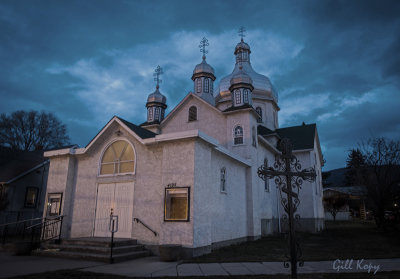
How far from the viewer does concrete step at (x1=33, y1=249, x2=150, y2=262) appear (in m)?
10.0

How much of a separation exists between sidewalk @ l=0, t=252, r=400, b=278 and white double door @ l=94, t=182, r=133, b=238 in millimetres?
2877

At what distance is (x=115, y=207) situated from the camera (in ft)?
44.0

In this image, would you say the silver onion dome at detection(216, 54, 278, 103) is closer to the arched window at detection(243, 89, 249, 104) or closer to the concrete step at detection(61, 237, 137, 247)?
the arched window at detection(243, 89, 249, 104)

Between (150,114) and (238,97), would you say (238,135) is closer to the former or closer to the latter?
(238,97)

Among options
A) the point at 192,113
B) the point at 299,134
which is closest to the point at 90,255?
the point at 192,113

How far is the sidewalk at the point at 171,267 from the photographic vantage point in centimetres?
807

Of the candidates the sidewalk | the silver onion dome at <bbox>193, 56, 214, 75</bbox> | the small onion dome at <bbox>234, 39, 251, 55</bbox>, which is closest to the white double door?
the sidewalk

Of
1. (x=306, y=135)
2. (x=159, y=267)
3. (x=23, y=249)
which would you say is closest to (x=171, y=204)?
(x=159, y=267)

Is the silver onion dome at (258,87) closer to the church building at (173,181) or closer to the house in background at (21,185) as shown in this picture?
the church building at (173,181)

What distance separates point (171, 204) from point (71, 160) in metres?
6.67

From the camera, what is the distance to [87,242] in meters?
11.6

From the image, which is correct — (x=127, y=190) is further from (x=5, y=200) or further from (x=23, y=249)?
Result: (x=5, y=200)

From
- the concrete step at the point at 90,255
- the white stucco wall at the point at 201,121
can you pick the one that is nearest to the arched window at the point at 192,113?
the white stucco wall at the point at 201,121

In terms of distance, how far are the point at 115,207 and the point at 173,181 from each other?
367 centimetres
